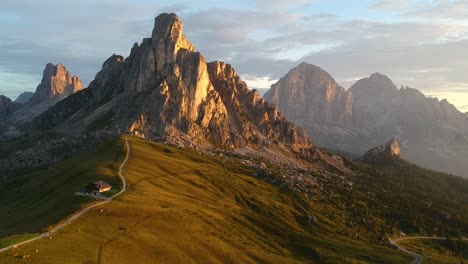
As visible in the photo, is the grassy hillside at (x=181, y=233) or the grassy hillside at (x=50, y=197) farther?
the grassy hillside at (x=50, y=197)

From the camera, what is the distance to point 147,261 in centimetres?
7981

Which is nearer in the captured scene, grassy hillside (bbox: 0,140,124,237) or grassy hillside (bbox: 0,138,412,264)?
grassy hillside (bbox: 0,138,412,264)

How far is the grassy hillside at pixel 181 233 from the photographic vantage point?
7694cm

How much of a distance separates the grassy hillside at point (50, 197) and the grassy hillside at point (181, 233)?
293 inches

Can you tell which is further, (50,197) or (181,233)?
(50,197)

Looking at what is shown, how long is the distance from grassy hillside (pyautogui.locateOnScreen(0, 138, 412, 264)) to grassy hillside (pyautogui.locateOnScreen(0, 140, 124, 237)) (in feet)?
24.4

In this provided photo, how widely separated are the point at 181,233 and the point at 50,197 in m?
56.2

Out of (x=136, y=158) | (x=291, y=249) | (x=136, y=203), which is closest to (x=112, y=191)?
(x=136, y=203)

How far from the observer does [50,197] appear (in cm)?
13625

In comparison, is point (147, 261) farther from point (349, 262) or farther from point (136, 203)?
point (349, 262)

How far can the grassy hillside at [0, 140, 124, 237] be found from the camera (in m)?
102

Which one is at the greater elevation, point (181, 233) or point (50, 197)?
point (50, 197)

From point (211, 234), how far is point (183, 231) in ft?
34.0

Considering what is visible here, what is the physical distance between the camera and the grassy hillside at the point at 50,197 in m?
102
